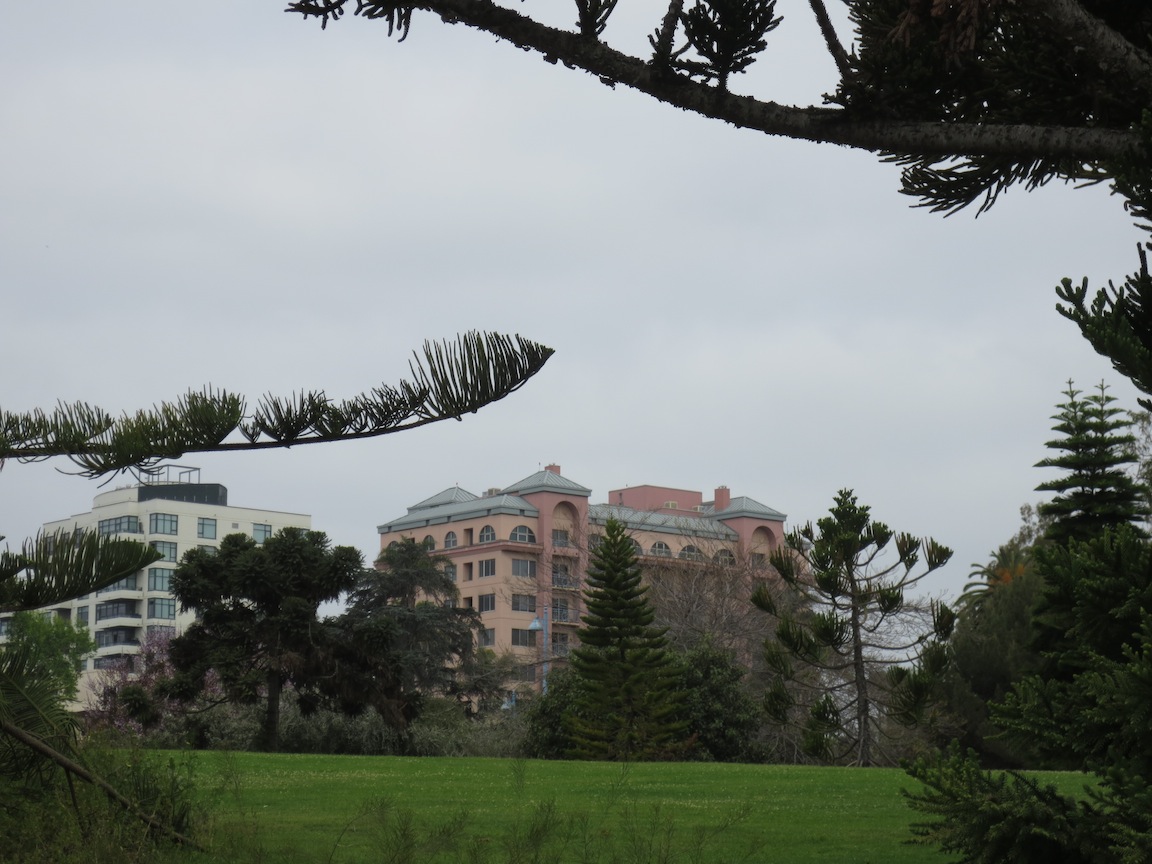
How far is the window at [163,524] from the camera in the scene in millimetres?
96188

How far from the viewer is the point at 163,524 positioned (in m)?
98.5

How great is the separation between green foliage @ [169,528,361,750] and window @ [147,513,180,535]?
248 ft

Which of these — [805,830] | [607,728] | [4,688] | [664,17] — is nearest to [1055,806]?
[664,17]

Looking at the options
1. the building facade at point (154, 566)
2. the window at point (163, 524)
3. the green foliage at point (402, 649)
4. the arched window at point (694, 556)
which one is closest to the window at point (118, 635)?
the building facade at point (154, 566)

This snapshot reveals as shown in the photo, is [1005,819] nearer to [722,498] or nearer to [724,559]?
[724,559]

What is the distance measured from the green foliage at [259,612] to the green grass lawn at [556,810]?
646 centimetres

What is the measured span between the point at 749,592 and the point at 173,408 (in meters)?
36.6

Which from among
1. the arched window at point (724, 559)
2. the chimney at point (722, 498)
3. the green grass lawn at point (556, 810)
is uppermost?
the chimney at point (722, 498)

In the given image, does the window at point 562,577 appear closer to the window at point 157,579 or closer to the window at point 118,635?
the window at point 157,579

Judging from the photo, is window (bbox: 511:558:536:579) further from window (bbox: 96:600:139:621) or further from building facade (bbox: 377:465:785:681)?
window (bbox: 96:600:139:621)

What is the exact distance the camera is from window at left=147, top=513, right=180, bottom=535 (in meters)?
96.2

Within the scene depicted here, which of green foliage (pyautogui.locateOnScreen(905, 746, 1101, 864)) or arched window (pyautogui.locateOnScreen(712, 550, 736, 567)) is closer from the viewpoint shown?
green foliage (pyautogui.locateOnScreen(905, 746, 1101, 864))

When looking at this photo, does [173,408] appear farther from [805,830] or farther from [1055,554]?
[805,830]

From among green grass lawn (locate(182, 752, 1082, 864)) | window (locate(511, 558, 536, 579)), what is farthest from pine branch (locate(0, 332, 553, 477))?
window (locate(511, 558, 536, 579))
